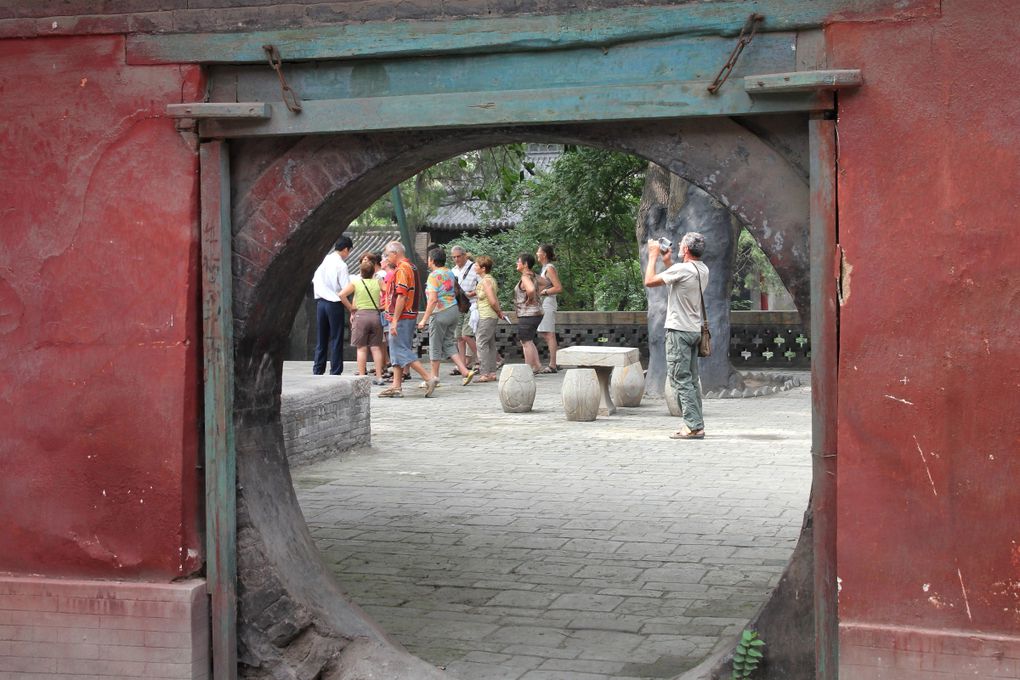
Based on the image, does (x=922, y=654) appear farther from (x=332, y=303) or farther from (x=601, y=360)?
(x=332, y=303)

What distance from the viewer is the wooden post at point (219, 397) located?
4.88 m

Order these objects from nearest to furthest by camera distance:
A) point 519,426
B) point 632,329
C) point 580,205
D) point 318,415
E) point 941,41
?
point 941,41 < point 318,415 < point 519,426 < point 580,205 < point 632,329

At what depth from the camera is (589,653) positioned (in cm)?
555

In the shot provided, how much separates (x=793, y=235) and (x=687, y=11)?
2.85 ft

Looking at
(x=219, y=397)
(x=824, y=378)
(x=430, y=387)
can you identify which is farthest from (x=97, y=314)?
(x=430, y=387)

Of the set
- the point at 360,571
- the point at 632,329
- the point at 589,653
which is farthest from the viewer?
the point at 632,329

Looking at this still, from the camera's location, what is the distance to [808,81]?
4.14m

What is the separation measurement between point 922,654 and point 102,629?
307 cm

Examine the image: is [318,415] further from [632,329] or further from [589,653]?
[632,329]

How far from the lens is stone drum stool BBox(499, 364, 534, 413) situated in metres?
13.9

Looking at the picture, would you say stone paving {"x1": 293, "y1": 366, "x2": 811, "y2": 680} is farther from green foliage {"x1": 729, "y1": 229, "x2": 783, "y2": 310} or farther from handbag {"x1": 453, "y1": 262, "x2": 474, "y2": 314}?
green foliage {"x1": 729, "y1": 229, "x2": 783, "y2": 310}

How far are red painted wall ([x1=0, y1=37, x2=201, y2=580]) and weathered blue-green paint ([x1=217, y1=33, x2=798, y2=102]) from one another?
1.02 feet

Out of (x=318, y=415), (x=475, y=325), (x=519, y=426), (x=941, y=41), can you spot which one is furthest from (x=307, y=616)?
(x=475, y=325)

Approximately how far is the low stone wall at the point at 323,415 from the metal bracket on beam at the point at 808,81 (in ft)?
20.7
